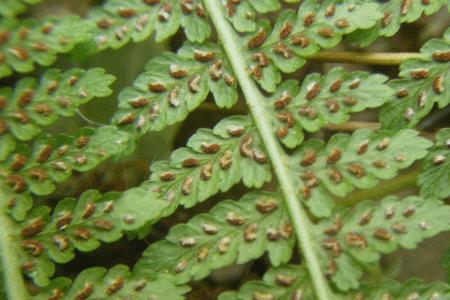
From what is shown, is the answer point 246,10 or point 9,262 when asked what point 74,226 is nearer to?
point 9,262

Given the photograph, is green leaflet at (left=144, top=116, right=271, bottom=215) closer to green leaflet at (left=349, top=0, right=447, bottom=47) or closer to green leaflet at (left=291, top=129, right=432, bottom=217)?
green leaflet at (left=291, top=129, right=432, bottom=217)

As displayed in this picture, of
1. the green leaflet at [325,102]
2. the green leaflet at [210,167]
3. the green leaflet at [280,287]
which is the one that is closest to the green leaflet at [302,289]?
the green leaflet at [280,287]

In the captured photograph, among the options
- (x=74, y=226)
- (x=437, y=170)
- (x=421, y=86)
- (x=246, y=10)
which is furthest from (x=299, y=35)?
(x=74, y=226)

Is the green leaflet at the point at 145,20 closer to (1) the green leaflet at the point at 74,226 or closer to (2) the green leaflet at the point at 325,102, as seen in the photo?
(2) the green leaflet at the point at 325,102

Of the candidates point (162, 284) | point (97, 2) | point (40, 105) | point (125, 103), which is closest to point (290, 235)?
point (162, 284)

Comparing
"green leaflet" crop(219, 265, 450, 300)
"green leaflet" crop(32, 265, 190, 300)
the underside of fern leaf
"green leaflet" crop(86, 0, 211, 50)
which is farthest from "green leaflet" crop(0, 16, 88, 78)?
"green leaflet" crop(219, 265, 450, 300)

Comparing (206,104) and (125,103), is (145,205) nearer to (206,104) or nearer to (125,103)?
(125,103)

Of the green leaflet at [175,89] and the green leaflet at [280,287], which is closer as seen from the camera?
the green leaflet at [280,287]
